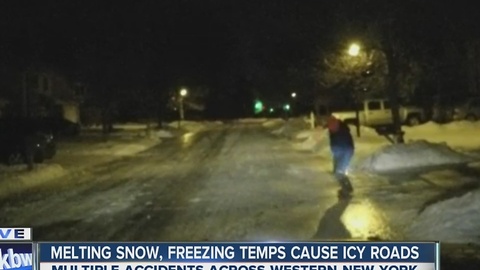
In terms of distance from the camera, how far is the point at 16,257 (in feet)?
16.4

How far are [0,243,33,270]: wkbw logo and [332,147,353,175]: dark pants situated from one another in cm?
1531

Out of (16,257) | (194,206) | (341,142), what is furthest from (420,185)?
(16,257)

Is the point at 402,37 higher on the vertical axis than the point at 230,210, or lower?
higher

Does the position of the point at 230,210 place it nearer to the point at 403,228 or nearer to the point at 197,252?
the point at 403,228

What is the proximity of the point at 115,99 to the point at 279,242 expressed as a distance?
177ft

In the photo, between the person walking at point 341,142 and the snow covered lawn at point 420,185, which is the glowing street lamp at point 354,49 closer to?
the snow covered lawn at point 420,185

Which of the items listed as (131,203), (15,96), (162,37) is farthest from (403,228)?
(162,37)

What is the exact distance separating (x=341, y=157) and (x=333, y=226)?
7626mm

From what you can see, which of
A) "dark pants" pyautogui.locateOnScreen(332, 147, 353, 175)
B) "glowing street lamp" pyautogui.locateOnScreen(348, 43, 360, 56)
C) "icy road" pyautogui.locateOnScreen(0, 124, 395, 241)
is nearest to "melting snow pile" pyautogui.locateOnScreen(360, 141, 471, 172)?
"icy road" pyautogui.locateOnScreen(0, 124, 395, 241)

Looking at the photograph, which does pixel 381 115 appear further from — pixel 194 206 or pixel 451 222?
pixel 451 222

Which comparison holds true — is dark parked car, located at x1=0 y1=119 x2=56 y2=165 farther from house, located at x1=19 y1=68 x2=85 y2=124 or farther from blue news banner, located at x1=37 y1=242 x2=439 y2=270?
house, located at x1=19 y1=68 x2=85 y2=124

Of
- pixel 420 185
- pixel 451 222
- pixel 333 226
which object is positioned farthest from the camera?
pixel 420 185

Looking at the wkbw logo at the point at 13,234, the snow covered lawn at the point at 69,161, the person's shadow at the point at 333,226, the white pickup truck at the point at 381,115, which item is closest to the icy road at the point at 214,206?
the person's shadow at the point at 333,226

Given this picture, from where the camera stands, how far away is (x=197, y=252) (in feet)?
15.8
